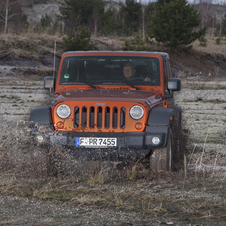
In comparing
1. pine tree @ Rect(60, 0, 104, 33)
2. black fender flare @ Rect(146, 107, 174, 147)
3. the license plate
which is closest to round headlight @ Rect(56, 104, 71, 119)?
the license plate

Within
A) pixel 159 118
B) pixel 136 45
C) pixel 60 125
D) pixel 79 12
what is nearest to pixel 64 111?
pixel 60 125

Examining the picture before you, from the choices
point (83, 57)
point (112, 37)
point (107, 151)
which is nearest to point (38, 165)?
point (107, 151)

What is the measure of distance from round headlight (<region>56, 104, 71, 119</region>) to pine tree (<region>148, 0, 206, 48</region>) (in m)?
32.3

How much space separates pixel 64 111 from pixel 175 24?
108 ft

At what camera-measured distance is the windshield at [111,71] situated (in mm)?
6344

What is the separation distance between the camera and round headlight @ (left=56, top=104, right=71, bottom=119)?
210 inches

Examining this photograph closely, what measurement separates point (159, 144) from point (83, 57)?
82.2 inches

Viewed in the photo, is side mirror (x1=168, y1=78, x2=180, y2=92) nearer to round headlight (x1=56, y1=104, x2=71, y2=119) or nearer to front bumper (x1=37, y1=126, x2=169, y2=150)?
front bumper (x1=37, y1=126, x2=169, y2=150)

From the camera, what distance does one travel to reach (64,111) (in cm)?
535

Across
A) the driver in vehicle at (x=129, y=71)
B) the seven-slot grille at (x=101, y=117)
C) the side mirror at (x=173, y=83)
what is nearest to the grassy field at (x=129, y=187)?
the seven-slot grille at (x=101, y=117)

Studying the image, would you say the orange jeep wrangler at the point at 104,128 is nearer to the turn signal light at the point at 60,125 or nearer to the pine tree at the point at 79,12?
the turn signal light at the point at 60,125

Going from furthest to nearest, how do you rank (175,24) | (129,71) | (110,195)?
(175,24), (129,71), (110,195)

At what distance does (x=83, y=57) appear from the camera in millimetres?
6594

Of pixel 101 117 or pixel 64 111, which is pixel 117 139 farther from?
pixel 64 111
